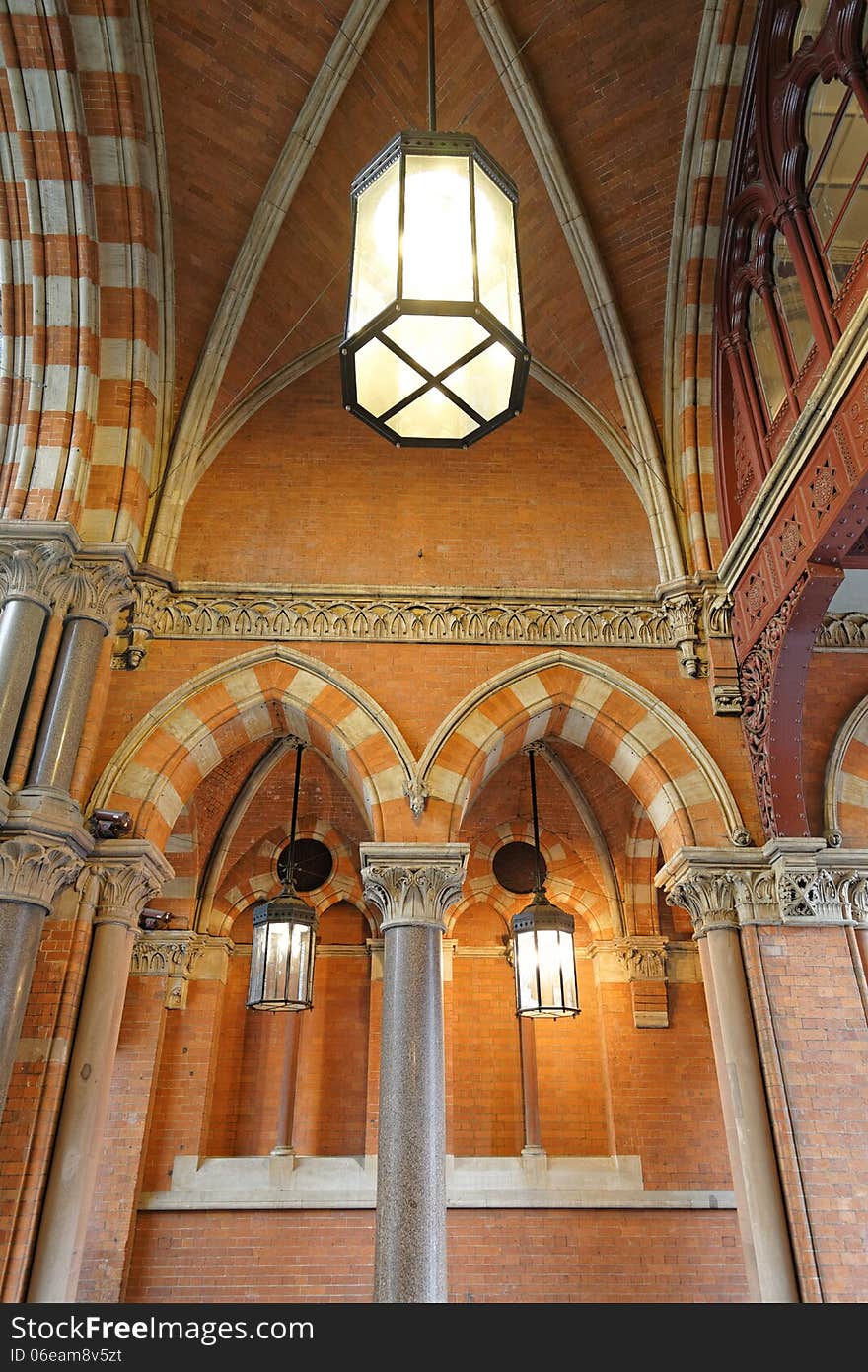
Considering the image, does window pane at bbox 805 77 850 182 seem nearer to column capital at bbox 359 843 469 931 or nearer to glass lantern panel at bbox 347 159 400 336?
glass lantern panel at bbox 347 159 400 336

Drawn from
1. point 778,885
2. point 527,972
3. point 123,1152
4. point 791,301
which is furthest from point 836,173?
point 123,1152

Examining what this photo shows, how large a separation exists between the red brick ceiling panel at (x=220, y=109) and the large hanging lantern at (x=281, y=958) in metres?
4.42

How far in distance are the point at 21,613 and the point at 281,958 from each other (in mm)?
3521

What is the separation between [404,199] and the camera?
140 inches

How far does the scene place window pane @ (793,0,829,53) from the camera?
6086 mm

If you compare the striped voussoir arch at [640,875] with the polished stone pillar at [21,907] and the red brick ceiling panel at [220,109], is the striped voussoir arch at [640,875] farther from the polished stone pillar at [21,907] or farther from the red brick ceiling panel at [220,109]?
the red brick ceiling panel at [220,109]

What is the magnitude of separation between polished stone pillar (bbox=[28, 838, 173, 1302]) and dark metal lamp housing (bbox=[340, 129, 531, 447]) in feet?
12.6

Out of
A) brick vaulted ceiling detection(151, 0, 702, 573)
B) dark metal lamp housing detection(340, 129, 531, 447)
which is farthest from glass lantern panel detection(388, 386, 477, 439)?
brick vaulted ceiling detection(151, 0, 702, 573)

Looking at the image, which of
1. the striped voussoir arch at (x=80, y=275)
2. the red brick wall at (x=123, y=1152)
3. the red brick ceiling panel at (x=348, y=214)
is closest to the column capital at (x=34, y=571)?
the striped voussoir arch at (x=80, y=275)
